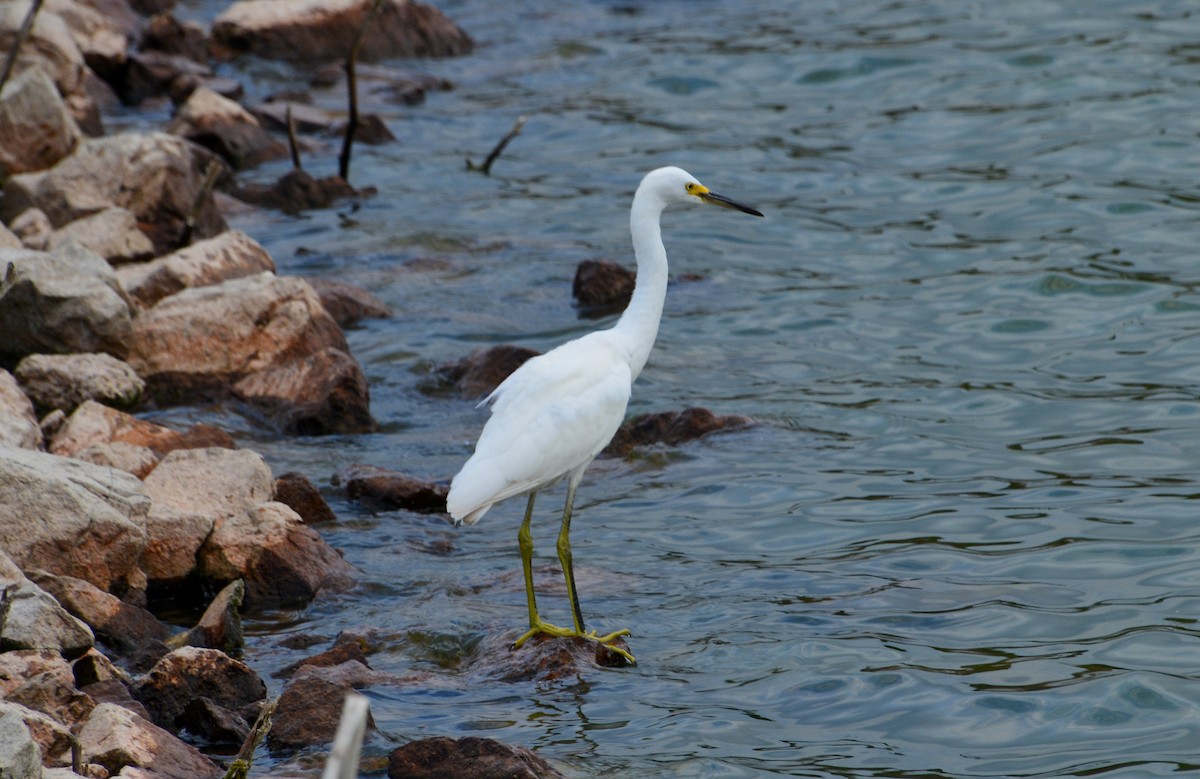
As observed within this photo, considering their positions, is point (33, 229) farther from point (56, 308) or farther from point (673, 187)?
point (673, 187)

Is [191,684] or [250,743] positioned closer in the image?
[250,743]

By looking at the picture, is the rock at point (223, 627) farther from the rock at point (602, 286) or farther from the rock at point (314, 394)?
the rock at point (602, 286)

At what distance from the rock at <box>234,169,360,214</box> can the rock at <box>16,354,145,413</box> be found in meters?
4.64

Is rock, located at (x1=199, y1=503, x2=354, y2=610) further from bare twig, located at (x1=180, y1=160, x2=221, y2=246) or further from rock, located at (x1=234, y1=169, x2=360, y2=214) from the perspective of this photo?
rock, located at (x1=234, y1=169, x2=360, y2=214)

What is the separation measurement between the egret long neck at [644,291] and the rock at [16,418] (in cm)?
261

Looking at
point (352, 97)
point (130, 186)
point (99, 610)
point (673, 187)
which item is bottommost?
point (99, 610)

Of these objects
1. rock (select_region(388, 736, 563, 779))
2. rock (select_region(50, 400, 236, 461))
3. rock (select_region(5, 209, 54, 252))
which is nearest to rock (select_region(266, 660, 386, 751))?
rock (select_region(388, 736, 563, 779))

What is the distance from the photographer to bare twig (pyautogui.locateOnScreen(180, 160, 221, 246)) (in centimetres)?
934

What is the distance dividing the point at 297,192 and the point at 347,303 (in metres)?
2.58

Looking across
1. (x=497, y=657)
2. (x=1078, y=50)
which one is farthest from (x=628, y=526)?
(x=1078, y=50)

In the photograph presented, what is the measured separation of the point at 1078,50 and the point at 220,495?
10.0 meters

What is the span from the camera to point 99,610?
5.43m

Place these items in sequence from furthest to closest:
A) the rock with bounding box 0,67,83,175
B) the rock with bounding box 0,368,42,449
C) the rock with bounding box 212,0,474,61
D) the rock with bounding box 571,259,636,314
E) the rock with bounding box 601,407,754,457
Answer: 1. the rock with bounding box 212,0,474,61
2. the rock with bounding box 0,67,83,175
3. the rock with bounding box 571,259,636,314
4. the rock with bounding box 601,407,754,457
5. the rock with bounding box 0,368,42,449

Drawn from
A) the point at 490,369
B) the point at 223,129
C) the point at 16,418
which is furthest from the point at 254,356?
the point at 223,129
